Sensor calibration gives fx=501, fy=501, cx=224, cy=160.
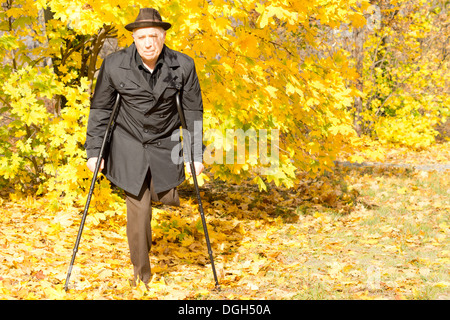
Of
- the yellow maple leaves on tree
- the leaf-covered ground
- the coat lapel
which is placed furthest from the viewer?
the yellow maple leaves on tree

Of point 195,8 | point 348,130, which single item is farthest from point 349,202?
point 195,8

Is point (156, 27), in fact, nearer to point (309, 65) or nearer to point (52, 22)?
point (309, 65)

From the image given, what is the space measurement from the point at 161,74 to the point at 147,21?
0.43 meters

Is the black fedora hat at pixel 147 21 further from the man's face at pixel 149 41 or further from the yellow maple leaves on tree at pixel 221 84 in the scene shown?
the yellow maple leaves on tree at pixel 221 84

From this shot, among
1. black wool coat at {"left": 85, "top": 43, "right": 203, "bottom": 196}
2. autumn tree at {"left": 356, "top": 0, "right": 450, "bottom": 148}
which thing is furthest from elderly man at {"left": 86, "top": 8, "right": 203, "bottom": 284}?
autumn tree at {"left": 356, "top": 0, "right": 450, "bottom": 148}

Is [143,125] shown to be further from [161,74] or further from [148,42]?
[148,42]

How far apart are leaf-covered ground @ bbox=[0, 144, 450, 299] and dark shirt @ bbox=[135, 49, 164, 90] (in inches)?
62.7

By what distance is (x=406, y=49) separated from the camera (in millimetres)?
12852

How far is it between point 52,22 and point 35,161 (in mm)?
1862

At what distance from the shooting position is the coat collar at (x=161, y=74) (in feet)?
12.2

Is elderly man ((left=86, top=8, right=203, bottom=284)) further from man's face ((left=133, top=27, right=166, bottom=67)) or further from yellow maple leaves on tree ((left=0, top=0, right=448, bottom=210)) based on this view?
yellow maple leaves on tree ((left=0, top=0, right=448, bottom=210))

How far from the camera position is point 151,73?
378cm

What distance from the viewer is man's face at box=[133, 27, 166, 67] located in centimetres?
356

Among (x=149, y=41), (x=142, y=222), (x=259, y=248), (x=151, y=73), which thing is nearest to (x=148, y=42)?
(x=149, y=41)
